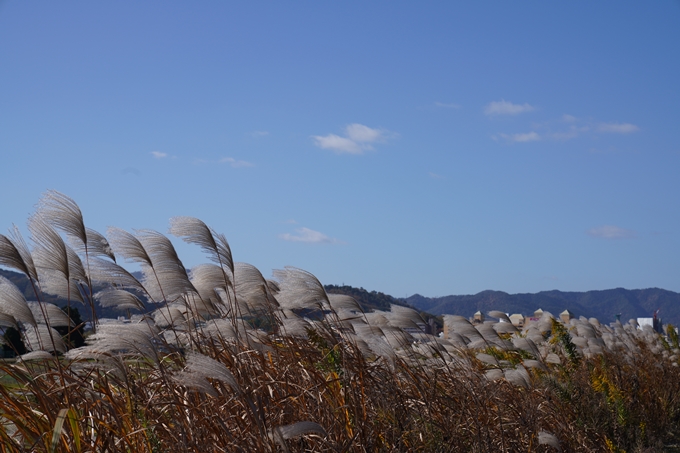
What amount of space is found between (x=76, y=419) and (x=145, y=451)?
1.49ft

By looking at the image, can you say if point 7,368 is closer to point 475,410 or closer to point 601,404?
point 475,410

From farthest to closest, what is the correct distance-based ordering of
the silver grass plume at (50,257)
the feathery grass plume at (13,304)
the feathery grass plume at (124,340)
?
1. the silver grass plume at (50,257)
2. the feathery grass plume at (13,304)
3. the feathery grass plume at (124,340)

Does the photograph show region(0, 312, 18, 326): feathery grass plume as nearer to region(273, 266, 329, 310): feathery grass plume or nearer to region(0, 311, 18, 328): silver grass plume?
region(0, 311, 18, 328): silver grass plume

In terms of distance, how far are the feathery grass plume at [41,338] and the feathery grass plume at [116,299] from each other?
1.00ft

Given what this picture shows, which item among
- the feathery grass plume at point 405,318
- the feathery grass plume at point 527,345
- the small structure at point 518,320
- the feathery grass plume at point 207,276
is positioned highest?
the feathery grass plume at point 207,276

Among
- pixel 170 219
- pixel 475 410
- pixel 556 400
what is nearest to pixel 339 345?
pixel 475 410

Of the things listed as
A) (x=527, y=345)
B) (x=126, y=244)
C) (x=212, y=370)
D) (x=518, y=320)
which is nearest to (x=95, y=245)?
(x=126, y=244)

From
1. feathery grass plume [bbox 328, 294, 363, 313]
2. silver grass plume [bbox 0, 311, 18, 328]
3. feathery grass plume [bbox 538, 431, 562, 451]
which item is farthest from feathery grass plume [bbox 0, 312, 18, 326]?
feathery grass plume [bbox 538, 431, 562, 451]

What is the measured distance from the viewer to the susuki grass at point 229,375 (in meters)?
3.02

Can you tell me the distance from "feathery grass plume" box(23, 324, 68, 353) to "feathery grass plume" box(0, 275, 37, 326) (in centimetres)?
22

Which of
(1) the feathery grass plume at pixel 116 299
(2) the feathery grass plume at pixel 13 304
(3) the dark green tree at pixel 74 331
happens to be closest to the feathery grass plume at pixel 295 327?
(1) the feathery grass plume at pixel 116 299

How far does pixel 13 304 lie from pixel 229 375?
61.7 inches

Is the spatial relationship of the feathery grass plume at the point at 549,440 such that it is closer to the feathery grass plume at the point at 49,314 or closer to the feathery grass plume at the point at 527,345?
the feathery grass plume at the point at 527,345

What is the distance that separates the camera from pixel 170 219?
13.3 ft
